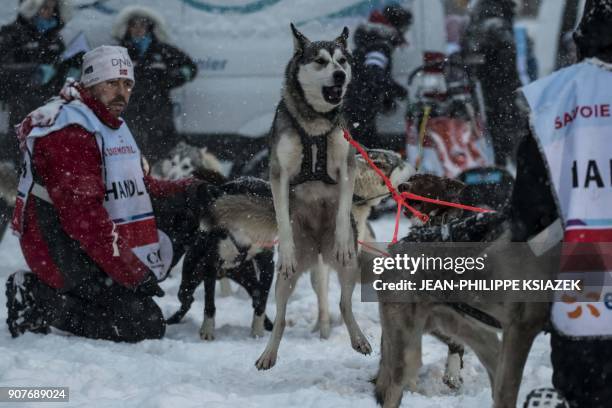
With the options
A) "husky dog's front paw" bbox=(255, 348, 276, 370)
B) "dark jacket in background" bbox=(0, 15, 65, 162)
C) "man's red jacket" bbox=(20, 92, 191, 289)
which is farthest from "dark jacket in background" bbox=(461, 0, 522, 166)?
"husky dog's front paw" bbox=(255, 348, 276, 370)

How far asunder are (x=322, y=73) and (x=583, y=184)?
6.11 feet

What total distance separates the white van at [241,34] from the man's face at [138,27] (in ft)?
0.73

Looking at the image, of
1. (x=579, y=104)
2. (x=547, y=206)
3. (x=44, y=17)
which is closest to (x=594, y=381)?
(x=547, y=206)

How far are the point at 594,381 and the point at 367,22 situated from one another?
5.11 meters

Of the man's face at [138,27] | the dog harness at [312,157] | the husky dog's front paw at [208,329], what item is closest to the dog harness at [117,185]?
the husky dog's front paw at [208,329]

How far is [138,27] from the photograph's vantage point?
6.69m

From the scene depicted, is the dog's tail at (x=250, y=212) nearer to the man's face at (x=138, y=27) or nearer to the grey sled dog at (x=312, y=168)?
the grey sled dog at (x=312, y=168)

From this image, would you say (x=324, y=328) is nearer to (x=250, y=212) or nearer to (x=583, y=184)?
(x=250, y=212)

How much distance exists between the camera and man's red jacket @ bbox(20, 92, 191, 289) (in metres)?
4.25

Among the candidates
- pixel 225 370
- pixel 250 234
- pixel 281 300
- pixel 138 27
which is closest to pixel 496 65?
pixel 138 27

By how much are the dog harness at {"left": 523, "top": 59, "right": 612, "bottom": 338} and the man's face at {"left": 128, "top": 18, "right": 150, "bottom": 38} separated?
16.7 ft

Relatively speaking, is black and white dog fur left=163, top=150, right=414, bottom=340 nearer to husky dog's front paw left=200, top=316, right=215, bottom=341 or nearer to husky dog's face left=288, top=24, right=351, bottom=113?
husky dog's front paw left=200, top=316, right=215, bottom=341

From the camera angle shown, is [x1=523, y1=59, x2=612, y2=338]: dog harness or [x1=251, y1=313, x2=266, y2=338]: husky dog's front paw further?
[x1=251, y1=313, x2=266, y2=338]: husky dog's front paw

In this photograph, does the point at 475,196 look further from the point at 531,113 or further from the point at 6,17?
the point at 6,17
